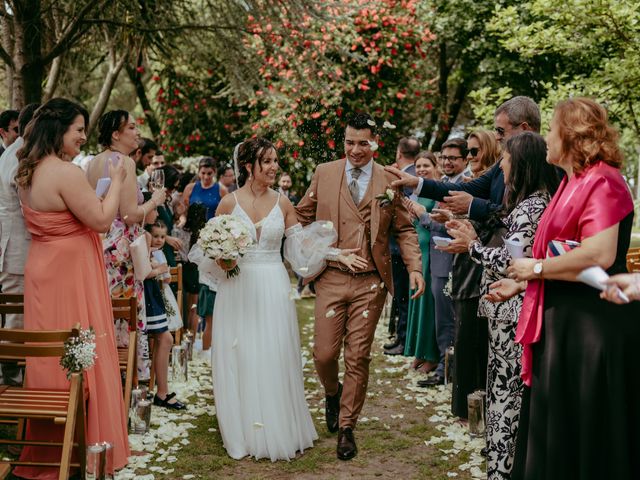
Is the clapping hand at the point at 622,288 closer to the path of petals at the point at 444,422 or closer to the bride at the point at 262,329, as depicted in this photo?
the path of petals at the point at 444,422

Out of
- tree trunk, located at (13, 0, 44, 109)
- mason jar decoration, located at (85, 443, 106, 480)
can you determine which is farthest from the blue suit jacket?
tree trunk, located at (13, 0, 44, 109)

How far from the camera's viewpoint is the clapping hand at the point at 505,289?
3.65 meters

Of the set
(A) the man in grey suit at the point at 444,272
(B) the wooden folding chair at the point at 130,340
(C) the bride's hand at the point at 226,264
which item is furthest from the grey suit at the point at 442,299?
(B) the wooden folding chair at the point at 130,340

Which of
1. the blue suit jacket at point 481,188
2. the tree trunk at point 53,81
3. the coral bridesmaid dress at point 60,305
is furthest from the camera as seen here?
the tree trunk at point 53,81

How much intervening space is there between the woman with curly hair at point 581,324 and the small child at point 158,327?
11.7ft

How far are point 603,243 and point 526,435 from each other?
A: 110cm

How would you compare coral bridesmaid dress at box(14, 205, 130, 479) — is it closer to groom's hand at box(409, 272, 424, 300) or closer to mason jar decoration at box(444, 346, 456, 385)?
groom's hand at box(409, 272, 424, 300)

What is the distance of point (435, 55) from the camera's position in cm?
1875

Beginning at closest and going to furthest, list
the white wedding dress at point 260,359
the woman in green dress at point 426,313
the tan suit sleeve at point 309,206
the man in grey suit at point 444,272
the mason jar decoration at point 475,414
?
the white wedding dress at point 260,359
the mason jar decoration at point 475,414
the tan suit sleeve at point 309,206
the man in grey suit at point 444,272
the woman in green dress at point 426,313

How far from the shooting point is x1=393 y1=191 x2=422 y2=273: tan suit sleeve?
546 cm

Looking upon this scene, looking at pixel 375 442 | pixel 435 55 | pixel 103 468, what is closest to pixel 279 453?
pixel 375 442

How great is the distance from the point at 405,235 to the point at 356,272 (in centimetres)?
56

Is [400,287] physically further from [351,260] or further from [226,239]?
[226,239]

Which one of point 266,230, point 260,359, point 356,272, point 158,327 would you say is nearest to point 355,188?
point 356,272
